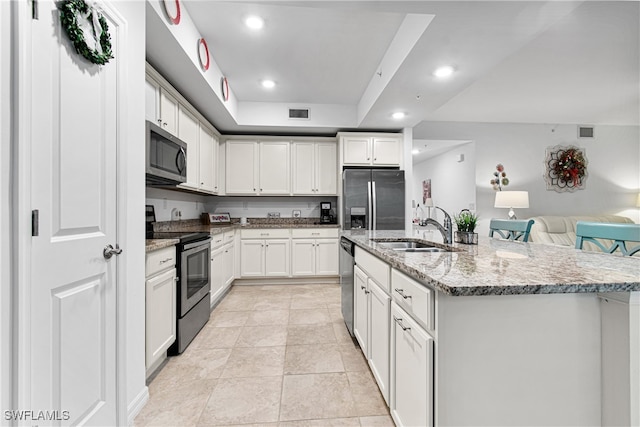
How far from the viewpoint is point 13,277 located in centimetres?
Result: 94

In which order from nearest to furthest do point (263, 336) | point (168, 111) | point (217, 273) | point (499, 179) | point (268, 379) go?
point (268, 379), point (263, 336), point (168, 111), point (217, 273), point (499, 179)

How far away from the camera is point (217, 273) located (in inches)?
131

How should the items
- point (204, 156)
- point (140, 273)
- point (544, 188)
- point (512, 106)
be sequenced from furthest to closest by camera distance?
point (544, 188) → point (512, 106) → point (204, 156) → point (140, 273)

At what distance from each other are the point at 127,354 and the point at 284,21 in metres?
2.59

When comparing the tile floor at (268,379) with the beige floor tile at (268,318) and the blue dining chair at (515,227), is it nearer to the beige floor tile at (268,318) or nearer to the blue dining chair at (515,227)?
the beige floor tile at (268,318)

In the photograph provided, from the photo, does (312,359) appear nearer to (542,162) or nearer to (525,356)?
(525,356)

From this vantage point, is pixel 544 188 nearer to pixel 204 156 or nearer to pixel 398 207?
pixel 398 207

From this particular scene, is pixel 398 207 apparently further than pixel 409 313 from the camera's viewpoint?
Yes

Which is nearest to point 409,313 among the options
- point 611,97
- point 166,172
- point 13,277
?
point 13,277

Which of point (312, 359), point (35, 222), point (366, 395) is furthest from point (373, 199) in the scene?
point (35, 222)

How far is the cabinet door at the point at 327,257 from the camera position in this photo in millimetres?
4352

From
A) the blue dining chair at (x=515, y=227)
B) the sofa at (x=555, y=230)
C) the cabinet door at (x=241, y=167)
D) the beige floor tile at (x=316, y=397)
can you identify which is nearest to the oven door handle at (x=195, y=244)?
the beige floor tile at (x=316, y=397)

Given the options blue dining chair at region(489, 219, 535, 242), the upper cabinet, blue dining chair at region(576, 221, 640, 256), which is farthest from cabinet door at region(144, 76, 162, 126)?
blue dining chair at region(489, 219, 535, 242)

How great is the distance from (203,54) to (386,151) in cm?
284
